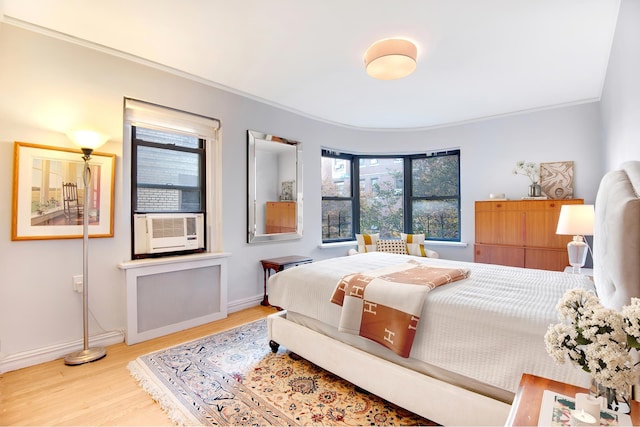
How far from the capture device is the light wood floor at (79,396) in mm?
1795

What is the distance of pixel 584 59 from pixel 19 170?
4.85 metres

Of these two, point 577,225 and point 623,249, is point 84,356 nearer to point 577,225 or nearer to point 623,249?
point 623,249

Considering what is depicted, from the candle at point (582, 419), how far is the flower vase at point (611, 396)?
8 cm

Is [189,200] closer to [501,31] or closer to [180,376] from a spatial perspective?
[180,376]

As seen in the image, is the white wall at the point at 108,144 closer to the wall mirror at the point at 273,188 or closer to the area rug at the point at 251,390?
the wall mirror at the point at 273,188

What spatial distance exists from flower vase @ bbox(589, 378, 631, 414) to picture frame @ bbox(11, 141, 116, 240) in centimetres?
330

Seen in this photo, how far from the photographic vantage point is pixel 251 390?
2.06 m

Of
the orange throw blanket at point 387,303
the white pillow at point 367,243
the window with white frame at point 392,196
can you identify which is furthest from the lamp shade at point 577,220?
the white pillow at point 367,243

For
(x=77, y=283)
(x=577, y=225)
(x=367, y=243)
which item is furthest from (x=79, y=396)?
(x=577, y=225)

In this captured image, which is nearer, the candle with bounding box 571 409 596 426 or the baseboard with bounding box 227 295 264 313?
the candle with bounding box 571 409 596 426

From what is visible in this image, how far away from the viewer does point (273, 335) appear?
2553 millimetres

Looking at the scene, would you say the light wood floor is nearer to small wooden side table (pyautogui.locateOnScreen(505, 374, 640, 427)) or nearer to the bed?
the bed

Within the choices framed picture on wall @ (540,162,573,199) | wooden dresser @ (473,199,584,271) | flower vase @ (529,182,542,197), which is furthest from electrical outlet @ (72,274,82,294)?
framed picture on wall @ (540,162,573,199)

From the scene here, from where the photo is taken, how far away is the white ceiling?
2.11 meters
